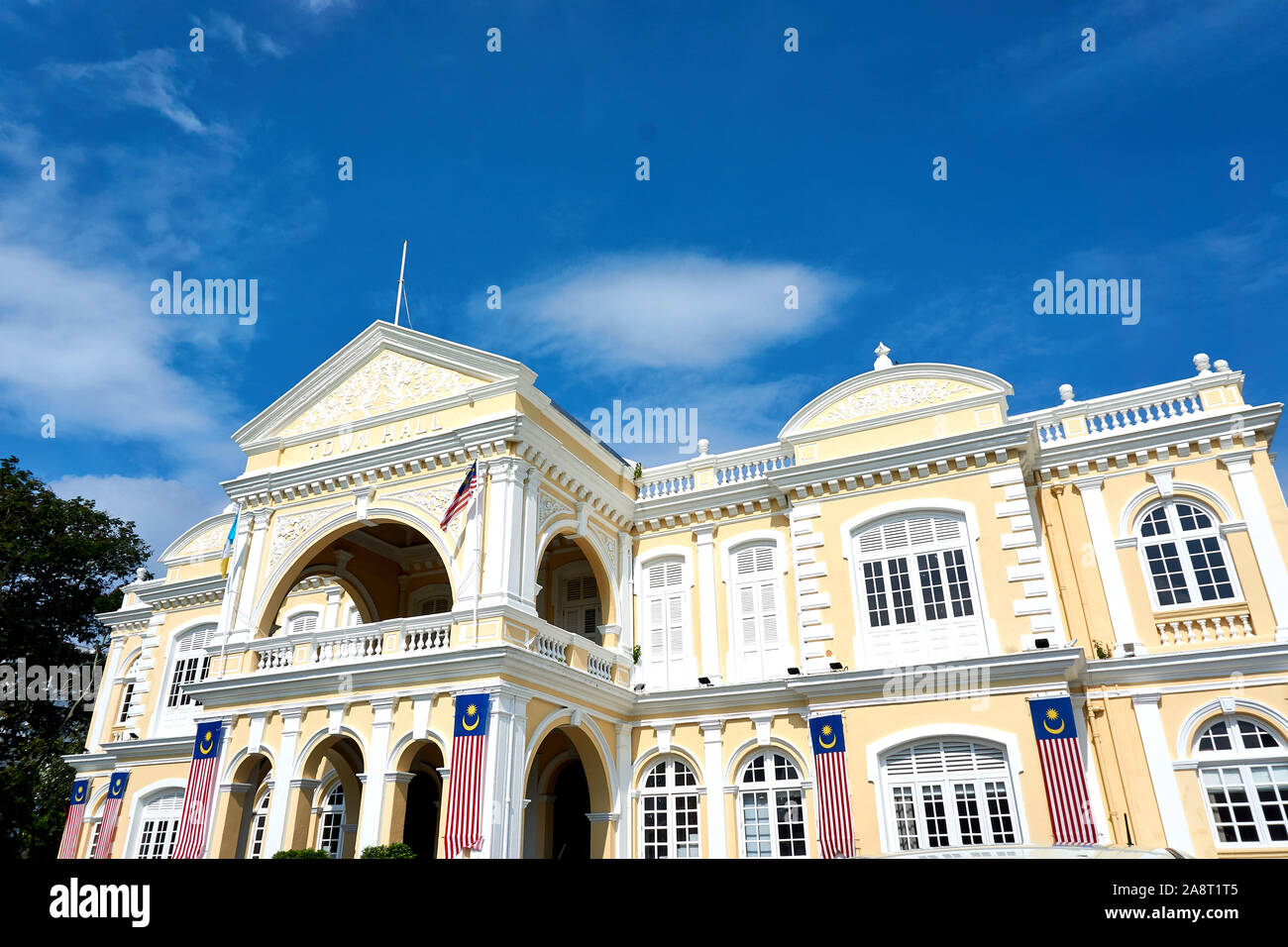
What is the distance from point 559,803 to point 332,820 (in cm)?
598

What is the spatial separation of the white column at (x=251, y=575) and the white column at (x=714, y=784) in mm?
10395

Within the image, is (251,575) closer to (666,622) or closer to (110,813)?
(666,622)

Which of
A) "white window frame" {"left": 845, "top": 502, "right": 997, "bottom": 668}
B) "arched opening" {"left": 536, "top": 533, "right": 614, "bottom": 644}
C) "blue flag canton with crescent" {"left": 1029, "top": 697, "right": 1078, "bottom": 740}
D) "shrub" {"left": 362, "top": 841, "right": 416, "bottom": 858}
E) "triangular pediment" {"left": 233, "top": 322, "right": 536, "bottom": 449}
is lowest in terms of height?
"shrub" {"left": 362, "top": 841, "right": 416, "bottom": 858}

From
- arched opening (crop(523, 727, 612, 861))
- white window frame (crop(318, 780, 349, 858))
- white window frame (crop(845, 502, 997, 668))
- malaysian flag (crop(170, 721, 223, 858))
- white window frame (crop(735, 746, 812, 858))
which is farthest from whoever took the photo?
white window frame (crop(318, 780, 349, 858))

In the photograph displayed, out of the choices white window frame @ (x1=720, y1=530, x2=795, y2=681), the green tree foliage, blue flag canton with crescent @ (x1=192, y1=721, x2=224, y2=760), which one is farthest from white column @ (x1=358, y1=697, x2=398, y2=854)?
the green tree foliage

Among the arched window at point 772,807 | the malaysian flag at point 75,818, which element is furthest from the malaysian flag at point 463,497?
the malaysian flag at point 75,818

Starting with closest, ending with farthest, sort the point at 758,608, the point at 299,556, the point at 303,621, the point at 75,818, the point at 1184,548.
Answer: the point at 1184,548 < the point at 299,556 < the point at 758,608 < the point at 303,621 < the point at 75,818

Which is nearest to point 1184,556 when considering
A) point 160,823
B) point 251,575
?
point 251,575

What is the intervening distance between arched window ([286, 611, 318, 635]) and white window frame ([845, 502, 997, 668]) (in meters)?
15.5

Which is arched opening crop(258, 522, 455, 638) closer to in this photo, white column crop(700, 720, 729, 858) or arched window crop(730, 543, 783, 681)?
arched window crop(730, 543, 783, 681)

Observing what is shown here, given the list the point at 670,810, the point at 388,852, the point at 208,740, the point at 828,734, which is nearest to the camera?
the point at 388,852

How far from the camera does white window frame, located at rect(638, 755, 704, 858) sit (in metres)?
17.5

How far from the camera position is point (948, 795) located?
15.0 m
